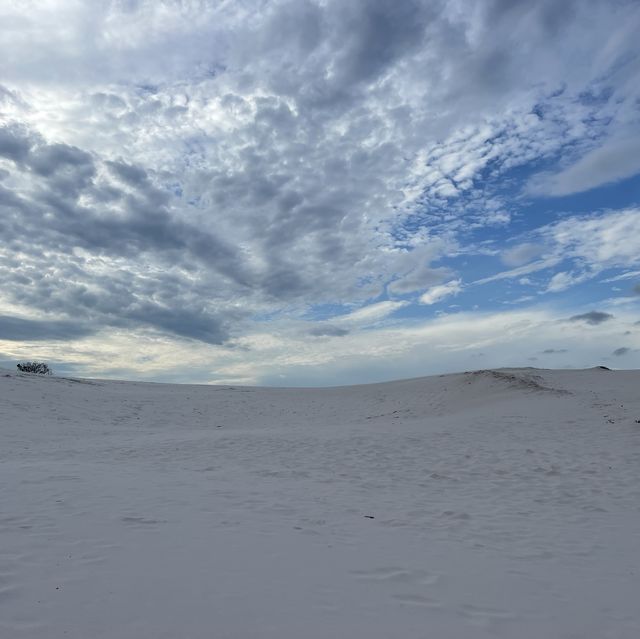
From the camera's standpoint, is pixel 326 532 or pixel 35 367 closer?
pixel 326 532

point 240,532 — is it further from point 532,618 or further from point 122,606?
point 532,618

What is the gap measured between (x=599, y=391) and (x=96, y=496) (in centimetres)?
2352

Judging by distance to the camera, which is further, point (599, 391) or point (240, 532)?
point (599, 391)

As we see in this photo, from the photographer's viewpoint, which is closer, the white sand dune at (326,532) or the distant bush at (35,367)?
the white sand dune at (326,532)

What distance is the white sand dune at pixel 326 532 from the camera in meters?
4.01

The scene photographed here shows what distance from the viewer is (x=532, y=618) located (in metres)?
4.31

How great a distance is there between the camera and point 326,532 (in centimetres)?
669

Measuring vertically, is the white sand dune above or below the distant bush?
below

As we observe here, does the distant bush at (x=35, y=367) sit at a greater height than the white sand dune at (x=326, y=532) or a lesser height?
greater

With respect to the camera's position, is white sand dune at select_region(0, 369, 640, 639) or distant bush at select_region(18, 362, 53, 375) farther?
distant bush at select_region(18, 362, 53, 375)

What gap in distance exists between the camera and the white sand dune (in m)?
4.01

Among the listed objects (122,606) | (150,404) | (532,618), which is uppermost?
(150,404)

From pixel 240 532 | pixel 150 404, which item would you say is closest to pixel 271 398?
pixel 150 404

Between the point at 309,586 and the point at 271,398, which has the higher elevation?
the point at 271,398
